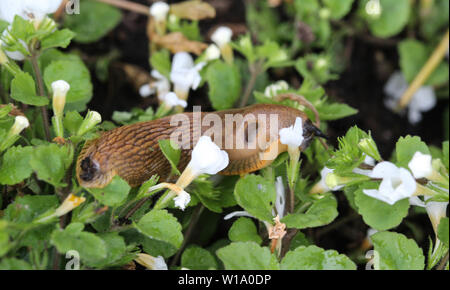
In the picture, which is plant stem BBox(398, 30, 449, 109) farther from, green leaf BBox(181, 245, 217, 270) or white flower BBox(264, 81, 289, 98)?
green leaf BBox(181, 245, 217, 270)

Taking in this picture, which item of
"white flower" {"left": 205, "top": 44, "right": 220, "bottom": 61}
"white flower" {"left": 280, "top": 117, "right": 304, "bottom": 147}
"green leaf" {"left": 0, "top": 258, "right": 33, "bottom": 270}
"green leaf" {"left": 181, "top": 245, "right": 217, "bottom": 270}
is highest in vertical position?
"white flower" {"left": 205, "top": 44, "right": 220, "bottom": 61}

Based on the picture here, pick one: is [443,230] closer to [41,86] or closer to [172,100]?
[172,100]

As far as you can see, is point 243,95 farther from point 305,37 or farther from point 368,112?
point 368,112

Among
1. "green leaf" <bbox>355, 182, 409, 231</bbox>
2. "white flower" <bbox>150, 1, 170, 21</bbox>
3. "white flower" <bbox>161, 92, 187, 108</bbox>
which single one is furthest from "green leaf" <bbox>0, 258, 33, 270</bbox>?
"white flower" <bbox>150, 1, 170, 21</bbox>

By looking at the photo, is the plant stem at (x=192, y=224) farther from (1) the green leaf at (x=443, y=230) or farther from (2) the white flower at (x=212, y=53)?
(1) the green leaf at (x=443, y=230)

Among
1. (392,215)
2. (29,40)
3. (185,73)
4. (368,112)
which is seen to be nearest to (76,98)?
(29,40)
